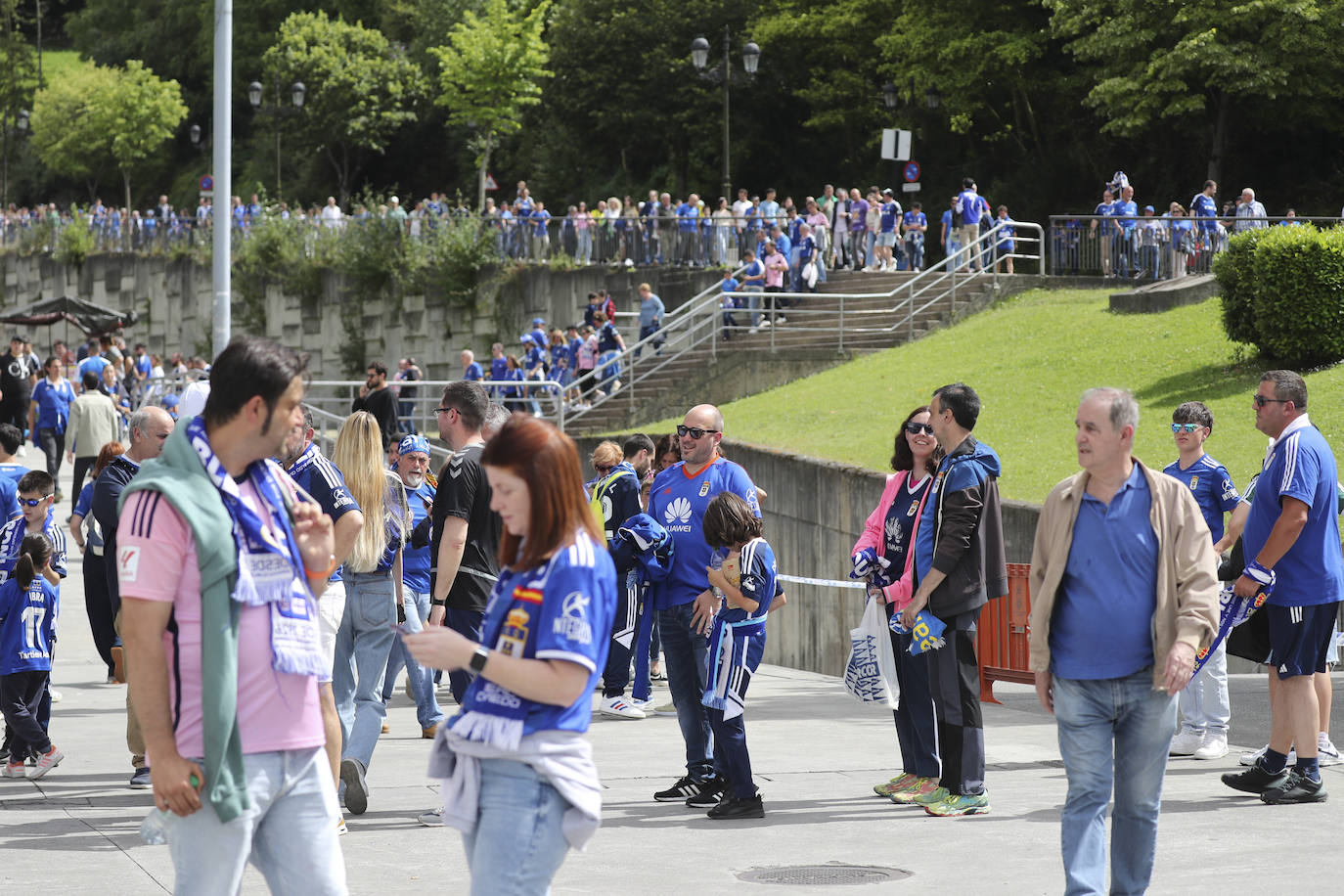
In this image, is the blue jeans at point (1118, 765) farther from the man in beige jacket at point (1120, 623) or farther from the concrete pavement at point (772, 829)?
the concrete pavement at point (772, 829)

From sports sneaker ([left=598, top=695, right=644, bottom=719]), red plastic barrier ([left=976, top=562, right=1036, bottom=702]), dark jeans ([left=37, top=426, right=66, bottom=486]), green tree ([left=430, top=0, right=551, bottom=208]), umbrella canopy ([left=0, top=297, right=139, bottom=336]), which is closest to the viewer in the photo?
red plastic barrier ([left=976, top=562, right=1036, bottom=702])

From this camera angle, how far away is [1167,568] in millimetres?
5387

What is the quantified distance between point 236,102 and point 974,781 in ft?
250

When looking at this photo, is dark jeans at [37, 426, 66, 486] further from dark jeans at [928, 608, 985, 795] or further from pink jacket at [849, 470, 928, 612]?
dark jeans at [928, 608, 985, 795]

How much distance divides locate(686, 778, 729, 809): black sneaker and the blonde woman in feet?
4.82

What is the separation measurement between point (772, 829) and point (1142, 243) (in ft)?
71.3

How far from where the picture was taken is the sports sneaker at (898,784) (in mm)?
7867

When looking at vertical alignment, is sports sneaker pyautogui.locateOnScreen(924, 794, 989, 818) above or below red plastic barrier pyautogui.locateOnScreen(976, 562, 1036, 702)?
below

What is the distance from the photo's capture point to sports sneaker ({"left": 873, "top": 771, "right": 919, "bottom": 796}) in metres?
7.87

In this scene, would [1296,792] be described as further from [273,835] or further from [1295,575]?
[273,835]

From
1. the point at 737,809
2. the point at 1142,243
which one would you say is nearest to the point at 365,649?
the point at 737,809

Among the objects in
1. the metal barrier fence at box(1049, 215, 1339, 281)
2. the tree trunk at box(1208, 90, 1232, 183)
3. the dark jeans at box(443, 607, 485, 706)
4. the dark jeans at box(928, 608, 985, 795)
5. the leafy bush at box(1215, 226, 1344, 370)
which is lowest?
the dark jeans at box(928, 608, 985, 795)

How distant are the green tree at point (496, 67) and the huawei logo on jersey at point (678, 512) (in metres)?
42.3

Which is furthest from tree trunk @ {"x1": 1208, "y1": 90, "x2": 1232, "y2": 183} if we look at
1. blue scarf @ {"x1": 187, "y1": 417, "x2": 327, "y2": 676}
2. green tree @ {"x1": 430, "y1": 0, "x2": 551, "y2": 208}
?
blue scarf @ {"x1": 187, "y1": 417, "x2": 327, "y2": 676}
